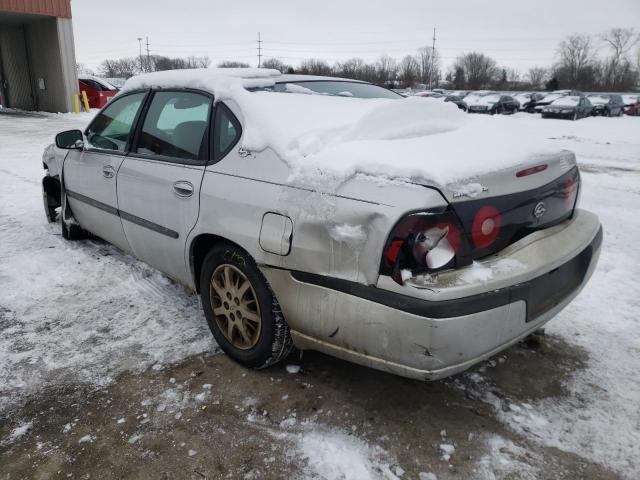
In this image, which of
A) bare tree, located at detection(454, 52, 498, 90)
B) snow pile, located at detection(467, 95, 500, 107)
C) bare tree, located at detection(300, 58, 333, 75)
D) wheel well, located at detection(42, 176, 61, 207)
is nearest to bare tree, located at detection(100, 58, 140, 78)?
bare tree, located at detection(300, 58, 333, 75)

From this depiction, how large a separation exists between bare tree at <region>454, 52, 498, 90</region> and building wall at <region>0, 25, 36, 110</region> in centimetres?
6104

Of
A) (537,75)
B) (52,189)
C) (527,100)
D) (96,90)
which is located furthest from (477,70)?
(52,189)

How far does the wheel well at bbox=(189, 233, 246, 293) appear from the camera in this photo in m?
2.68

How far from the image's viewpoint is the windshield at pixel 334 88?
3143 millimetres

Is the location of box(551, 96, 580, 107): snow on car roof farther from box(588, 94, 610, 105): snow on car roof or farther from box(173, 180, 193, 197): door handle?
box(173, 180, 193, 197): door handle

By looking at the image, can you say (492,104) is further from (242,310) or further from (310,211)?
(310,211)

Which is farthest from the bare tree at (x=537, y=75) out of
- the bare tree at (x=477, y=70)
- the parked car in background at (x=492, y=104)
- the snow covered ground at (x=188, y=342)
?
the snow covered ground at (x=188, y=342)

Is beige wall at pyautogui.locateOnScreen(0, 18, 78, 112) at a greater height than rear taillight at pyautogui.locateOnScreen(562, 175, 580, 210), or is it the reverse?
beige wall at pyautogui.locateOnScreen(0, 18, 78, 112)

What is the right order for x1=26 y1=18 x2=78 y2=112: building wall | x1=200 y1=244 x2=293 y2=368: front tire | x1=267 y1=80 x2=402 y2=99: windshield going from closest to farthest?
x1=200 y1=244 x2=293 y2=368: front tire
x1=267 y1=80 x2=402 y2=99: windshield
x1=26 y1=18 x2=78 y2=112: building wall

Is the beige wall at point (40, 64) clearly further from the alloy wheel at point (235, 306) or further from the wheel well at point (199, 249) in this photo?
the alloy wheel at point (235, 306)

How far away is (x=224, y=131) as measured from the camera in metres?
2.67

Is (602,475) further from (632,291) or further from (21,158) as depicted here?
(21,158)

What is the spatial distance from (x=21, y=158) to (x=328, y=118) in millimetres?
9152

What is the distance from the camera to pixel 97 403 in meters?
2.45
